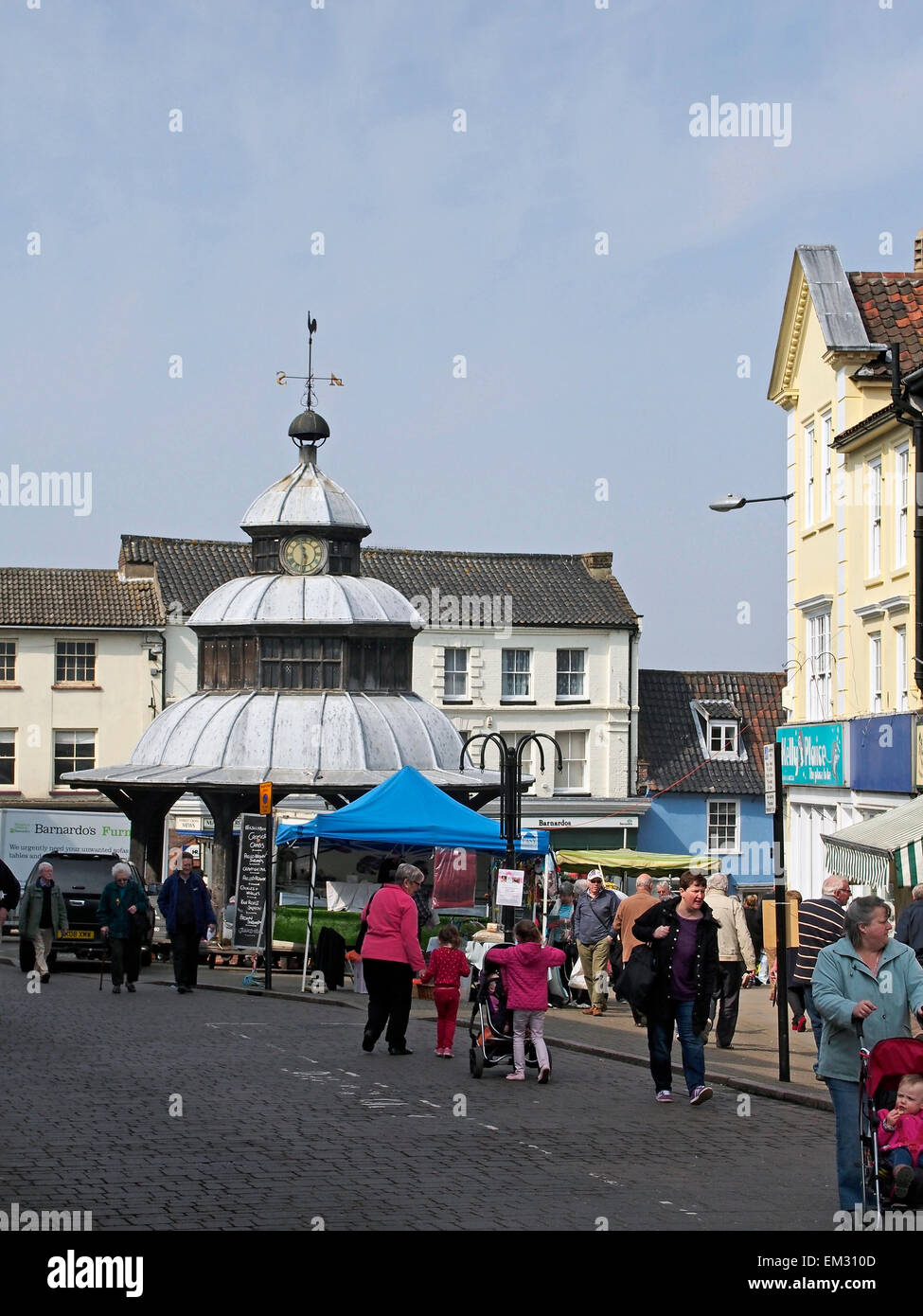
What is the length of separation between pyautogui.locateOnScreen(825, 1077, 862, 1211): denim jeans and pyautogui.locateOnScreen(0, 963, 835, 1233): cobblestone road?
0.95 feet

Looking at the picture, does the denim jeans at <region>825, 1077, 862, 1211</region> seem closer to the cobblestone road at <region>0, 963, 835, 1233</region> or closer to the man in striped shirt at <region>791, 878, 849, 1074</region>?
the cobblestone road at <region>0, 963, 835, 1233</region>

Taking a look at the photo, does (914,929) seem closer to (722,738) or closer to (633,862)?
(633,862)

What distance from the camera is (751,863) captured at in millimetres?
62031

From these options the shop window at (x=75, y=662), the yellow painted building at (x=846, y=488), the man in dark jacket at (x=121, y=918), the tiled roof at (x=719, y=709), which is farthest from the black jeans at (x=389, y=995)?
the tiled roof at (x=719, y=709)

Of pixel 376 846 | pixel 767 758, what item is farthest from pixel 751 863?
pixel 767 758

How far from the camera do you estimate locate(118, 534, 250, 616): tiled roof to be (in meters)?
59.8

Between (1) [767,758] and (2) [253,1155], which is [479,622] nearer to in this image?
(1) [767,758]

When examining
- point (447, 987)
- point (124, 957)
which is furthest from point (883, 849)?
point (124, 957)

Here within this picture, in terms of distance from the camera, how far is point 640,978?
13.9 m

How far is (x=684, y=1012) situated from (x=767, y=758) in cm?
301

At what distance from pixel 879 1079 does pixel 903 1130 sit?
1.03 ft

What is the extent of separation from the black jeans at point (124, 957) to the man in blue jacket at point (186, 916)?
483 mm

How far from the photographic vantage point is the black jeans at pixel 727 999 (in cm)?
1839

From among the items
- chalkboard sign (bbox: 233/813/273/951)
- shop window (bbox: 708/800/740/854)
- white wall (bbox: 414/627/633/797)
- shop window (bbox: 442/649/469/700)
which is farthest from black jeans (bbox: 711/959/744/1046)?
shop window (bbox: 708/800/740/854)
